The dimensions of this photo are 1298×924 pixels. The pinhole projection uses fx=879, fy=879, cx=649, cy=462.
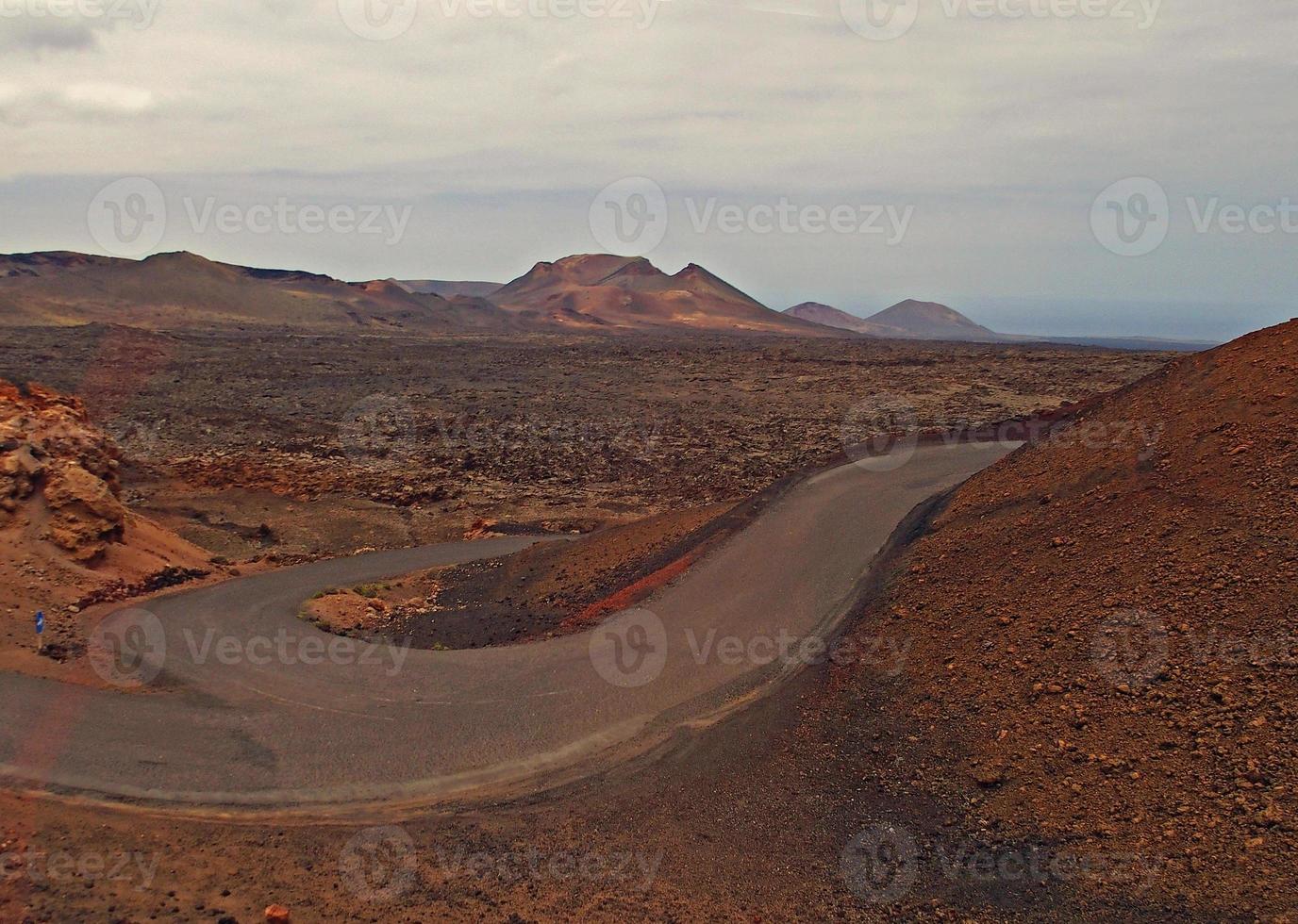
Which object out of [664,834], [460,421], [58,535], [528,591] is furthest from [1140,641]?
[460,421]

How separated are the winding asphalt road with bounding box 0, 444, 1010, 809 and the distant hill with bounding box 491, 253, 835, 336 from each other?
417ft

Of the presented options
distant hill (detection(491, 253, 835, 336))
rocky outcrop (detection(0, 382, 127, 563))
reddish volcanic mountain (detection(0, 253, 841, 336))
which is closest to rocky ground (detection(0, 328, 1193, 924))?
Result: rocky outcrop (detection(0, 382, 127, 563))

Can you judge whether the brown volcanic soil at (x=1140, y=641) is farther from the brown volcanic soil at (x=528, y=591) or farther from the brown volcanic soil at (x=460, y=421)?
the brown volcanic soil at (x=460, y=421)

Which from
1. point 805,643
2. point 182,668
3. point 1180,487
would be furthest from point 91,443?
point 1180,487

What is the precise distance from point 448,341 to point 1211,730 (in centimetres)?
9020

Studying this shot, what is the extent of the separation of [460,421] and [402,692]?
3248 centimetres

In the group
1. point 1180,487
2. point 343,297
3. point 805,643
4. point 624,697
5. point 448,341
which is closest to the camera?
point 1180,487

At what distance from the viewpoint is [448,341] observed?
9212 cm

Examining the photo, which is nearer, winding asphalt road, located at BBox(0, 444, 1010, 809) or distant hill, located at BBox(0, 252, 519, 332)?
winding asphalt road, located at BBox(0, 444, 1010, 809)

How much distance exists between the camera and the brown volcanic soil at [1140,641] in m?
6.30

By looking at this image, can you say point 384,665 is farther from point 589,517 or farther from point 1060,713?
point 589,517

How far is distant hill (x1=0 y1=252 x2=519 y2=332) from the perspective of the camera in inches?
3743

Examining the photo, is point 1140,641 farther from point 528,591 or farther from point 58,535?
point 58,535

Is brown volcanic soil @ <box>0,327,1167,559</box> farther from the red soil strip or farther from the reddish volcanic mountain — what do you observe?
the reddish volcanic mountain
